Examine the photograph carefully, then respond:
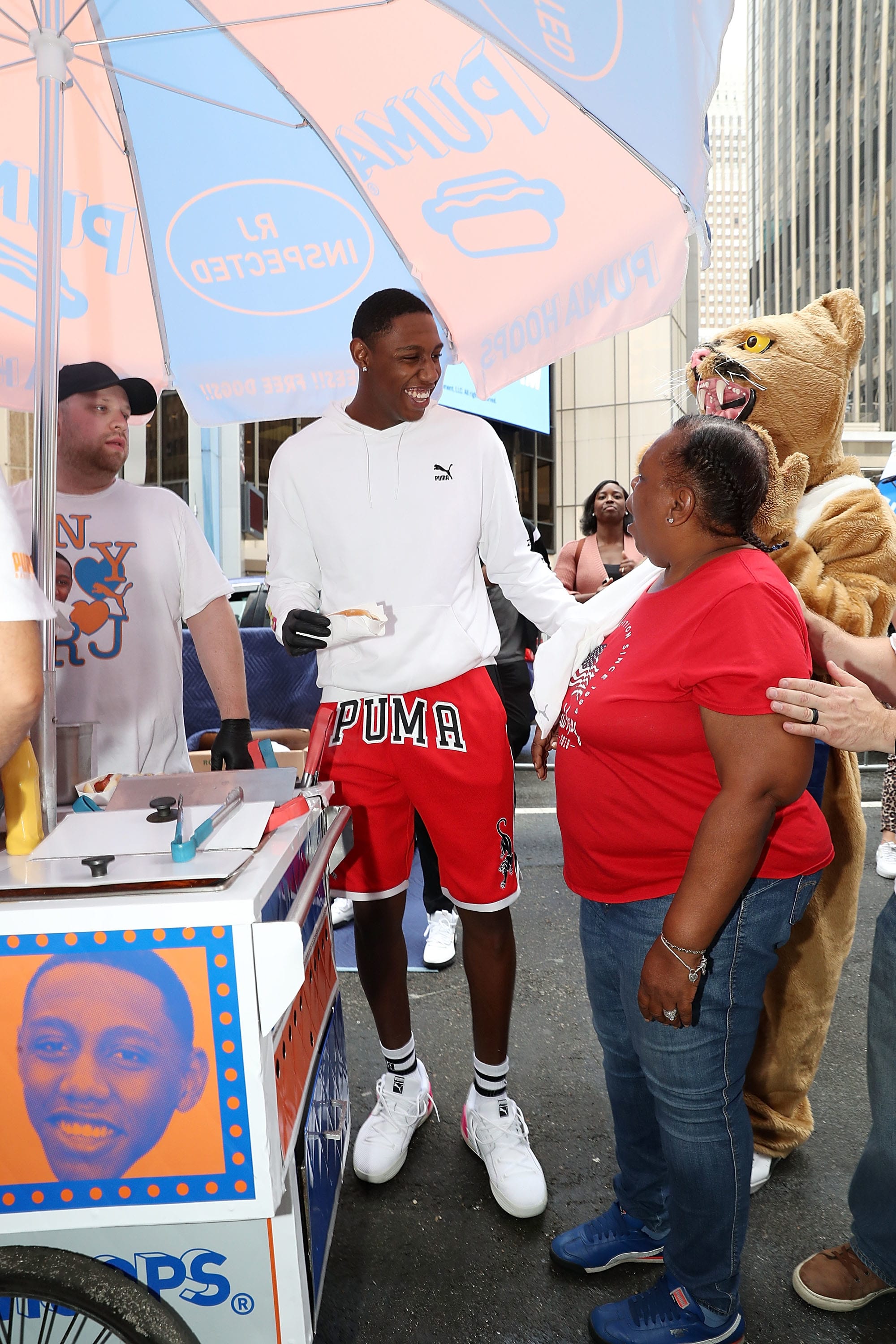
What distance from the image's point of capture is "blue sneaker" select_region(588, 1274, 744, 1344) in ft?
6.00

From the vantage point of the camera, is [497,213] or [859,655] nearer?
[859,655]

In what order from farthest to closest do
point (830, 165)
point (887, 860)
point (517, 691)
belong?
1. point (830, 165)
2. point (887, 860)
3. point (517, 691)

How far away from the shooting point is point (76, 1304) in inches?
48.5

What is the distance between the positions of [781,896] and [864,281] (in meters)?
85.7

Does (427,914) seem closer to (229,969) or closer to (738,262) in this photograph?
(229,969)

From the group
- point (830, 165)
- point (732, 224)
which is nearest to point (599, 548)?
point (830, 165)

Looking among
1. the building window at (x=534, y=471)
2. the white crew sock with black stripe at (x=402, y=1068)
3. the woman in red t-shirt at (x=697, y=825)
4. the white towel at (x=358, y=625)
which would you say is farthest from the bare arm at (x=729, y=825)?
the building window at (x=534, y=471)

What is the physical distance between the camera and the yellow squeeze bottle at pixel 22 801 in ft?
4.90

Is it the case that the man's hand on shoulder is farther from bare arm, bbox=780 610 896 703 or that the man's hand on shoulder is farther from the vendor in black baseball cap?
the vendor in black baseball cap

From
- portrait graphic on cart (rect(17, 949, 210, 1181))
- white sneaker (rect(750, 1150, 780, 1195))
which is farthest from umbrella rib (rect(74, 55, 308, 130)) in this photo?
white sneaker (rect(750, 1150, 780, 1195))

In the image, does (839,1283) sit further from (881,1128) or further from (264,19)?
(264,19)

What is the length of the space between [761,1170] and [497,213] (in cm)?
265

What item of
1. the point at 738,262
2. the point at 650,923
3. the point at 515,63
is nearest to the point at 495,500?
the point at 515,63

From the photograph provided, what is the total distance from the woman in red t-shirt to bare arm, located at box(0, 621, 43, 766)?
1.04 m
